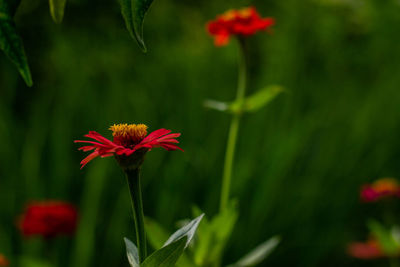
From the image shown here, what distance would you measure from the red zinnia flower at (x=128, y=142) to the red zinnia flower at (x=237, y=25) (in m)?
0.35

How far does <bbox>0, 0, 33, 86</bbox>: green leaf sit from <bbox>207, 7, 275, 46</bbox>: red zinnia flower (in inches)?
15.4

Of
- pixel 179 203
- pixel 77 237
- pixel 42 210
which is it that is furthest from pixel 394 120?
pixel 42 210

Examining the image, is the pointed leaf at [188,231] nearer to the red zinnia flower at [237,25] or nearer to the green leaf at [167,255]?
the green leaf at [167,255]

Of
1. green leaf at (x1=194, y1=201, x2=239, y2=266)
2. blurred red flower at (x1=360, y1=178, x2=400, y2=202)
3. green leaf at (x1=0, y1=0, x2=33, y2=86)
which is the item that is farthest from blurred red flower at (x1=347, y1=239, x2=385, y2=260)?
green leaf at (x1=0, y1=0, x2=33, y2=86)

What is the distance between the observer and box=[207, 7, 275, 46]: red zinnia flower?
651 mm

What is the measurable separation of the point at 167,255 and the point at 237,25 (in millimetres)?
412

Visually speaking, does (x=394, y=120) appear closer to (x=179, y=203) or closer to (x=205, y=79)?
(x=205, y=79)

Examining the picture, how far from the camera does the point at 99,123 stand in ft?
4.50

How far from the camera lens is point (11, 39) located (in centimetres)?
29

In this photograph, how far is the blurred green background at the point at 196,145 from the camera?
1.20m

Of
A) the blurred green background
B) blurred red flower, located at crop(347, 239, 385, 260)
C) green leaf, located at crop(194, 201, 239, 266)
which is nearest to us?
green leaf, located at crop(194, 201, 239, 266)

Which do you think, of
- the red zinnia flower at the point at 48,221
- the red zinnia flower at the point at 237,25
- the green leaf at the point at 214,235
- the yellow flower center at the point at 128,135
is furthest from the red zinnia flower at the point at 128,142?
the red zinnia flower at the point at 48,221

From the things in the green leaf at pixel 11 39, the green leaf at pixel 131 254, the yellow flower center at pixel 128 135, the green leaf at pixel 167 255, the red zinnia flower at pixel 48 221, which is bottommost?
the red zinnia flower at pixel 48 221

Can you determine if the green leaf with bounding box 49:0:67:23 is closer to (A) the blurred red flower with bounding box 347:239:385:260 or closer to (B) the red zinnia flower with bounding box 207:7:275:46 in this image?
(B) the red zinnia flower with bounding box 207:7:275:46
